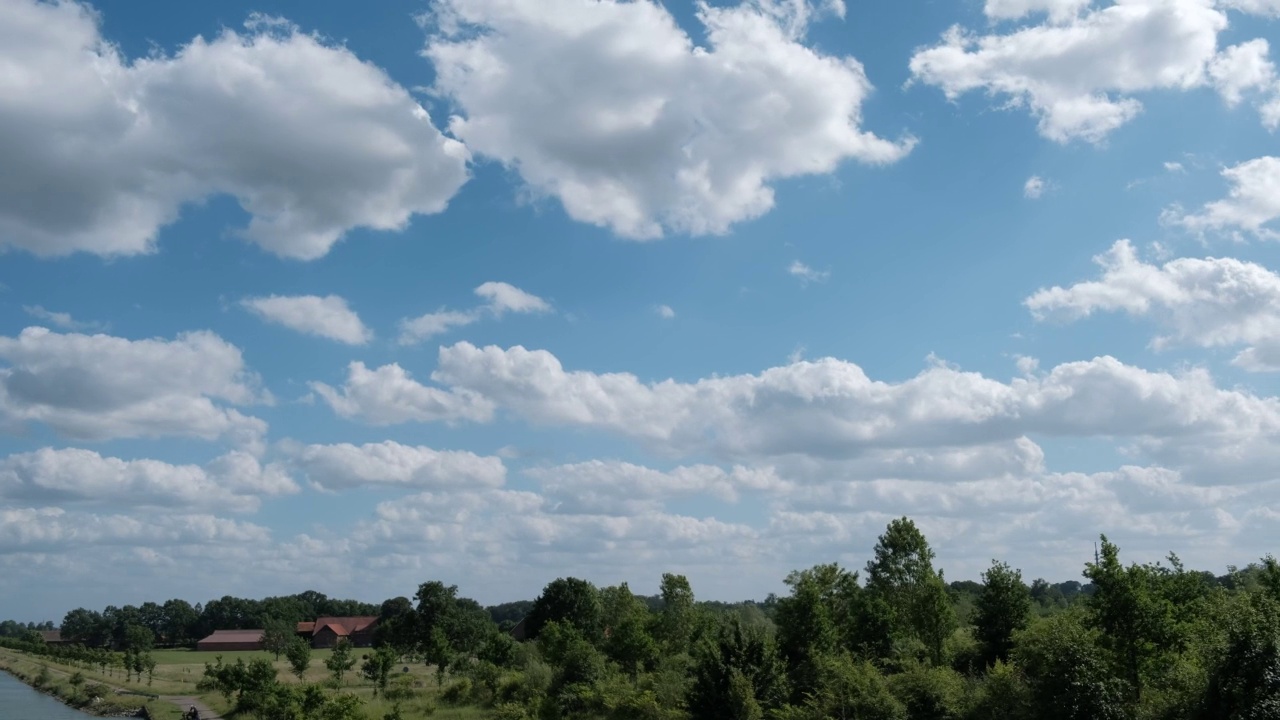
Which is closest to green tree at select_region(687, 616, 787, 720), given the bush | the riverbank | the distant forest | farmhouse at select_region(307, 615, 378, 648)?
the distant forest

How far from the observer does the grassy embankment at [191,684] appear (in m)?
62.6

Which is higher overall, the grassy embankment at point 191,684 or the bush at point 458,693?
the bush at point 458,693

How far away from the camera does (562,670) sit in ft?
203

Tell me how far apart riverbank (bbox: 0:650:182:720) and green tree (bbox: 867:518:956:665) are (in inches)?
1850

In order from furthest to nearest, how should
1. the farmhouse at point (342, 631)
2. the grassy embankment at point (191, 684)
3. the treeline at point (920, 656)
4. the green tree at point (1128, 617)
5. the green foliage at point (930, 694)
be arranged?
the farmhouse at point (342, 631)
the grassy embankment at point (191, 684)
the green foliage at point (930, 694)
the green tree at point (1128, 617)
the treeline at point (920, 656)

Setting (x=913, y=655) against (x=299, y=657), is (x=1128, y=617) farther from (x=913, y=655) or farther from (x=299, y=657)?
(x=299, y=657)

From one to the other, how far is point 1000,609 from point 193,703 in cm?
6079

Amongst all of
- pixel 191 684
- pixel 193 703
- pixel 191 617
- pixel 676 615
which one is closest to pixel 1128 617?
pixel 676 615

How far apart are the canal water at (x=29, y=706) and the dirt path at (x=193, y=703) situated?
6354mm

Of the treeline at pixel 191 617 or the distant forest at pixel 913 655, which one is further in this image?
the treeline at pixel 191 617

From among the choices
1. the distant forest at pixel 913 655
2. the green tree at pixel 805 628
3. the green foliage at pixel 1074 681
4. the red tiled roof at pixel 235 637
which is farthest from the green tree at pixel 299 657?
the red tiled roof at pixel 235 637

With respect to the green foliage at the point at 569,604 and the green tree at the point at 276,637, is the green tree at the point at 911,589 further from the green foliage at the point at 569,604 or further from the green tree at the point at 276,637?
the green tree at the point at 276,637

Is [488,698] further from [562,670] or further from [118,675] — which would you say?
[118,675]

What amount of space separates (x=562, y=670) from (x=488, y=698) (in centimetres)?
711
